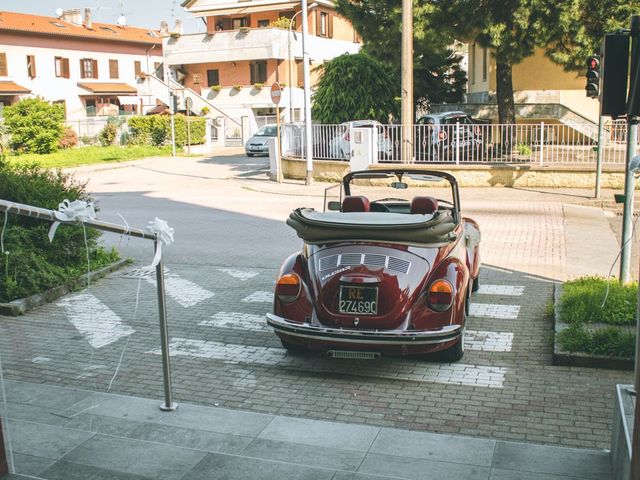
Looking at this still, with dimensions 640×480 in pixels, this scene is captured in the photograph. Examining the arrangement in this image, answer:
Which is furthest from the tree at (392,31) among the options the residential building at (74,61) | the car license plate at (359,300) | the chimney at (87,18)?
the chimney at (87,18)

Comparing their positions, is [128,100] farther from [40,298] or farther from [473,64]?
[40,298]

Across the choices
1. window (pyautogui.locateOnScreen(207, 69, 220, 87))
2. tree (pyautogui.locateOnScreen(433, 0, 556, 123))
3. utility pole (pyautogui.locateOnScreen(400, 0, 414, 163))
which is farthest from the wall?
tree (pyautogui.locateOnScreen(433, 0, 556, 123))

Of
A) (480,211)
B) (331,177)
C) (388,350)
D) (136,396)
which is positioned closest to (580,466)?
(388,350)

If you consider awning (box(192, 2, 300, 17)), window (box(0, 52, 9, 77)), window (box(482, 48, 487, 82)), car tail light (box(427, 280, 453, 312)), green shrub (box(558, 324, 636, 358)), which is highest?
awning (box(192, 2, 300, 17))

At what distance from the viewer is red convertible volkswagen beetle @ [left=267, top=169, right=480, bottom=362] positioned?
6.42m

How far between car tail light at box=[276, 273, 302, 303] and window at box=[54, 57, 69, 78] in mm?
57773

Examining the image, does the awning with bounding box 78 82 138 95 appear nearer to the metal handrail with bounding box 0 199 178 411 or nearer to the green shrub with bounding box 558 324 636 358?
the green shrub with bounding box 558 324 636 358

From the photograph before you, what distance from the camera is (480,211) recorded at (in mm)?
17500

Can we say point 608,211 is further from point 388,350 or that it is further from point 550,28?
point 388,350

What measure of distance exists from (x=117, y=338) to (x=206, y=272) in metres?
3.45

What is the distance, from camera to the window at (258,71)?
53156 millimetres

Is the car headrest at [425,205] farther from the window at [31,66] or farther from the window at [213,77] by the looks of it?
the window at [31,66]

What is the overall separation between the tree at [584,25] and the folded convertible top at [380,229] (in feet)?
49.9

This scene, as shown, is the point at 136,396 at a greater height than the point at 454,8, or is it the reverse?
the point at 454,8
